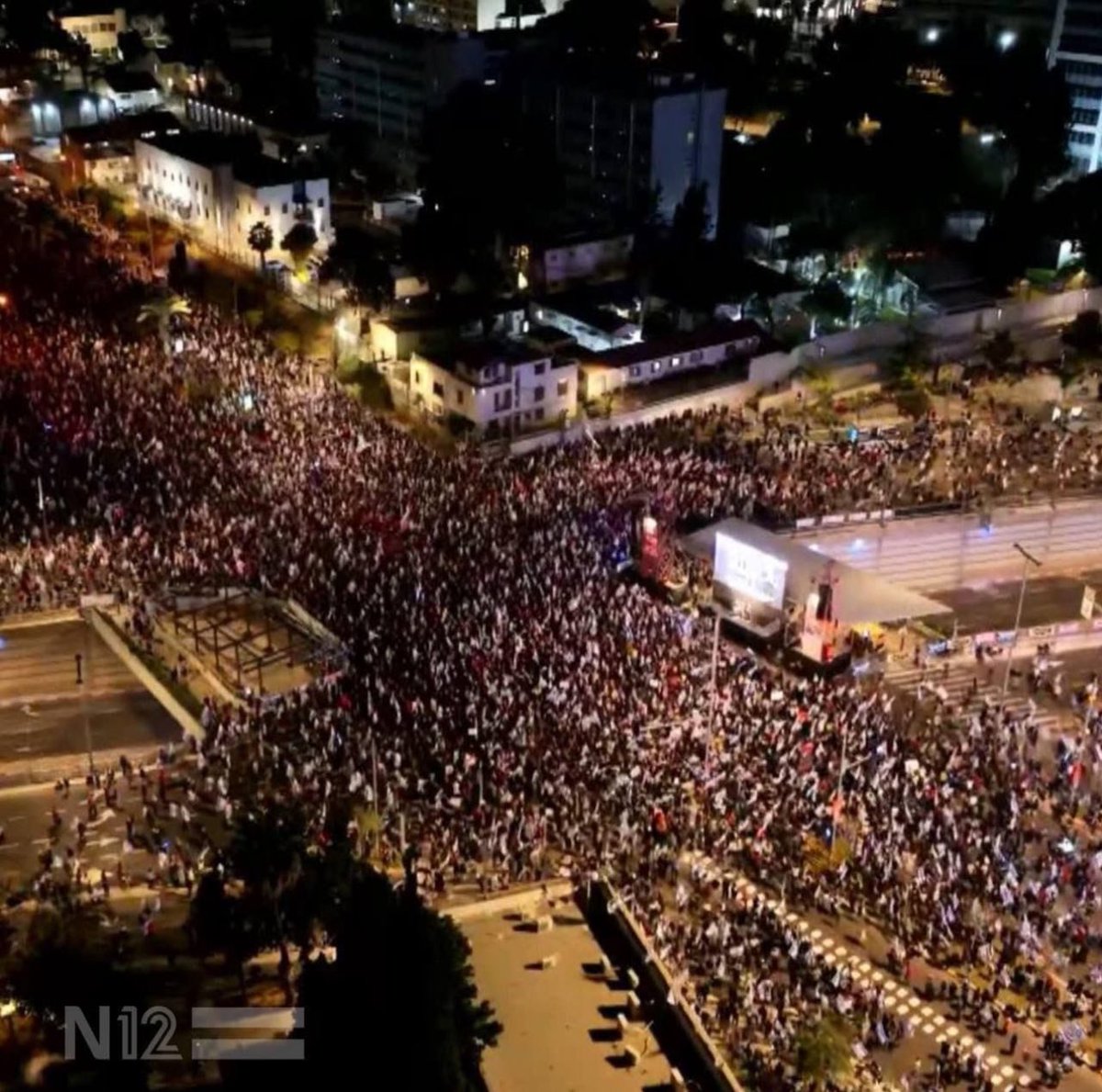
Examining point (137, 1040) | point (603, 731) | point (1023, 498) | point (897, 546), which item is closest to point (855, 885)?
point (603, 731)

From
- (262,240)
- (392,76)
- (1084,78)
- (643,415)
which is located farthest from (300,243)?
(1084,78)

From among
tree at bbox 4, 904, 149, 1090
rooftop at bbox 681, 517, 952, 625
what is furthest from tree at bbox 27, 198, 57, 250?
tree at bbox 4, 904, 149, 1090

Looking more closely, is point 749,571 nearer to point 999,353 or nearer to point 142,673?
point 142,673

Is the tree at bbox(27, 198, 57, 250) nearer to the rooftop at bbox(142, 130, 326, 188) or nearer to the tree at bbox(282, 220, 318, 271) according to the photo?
the rooftop at bbox(142, 130, 326, 188)

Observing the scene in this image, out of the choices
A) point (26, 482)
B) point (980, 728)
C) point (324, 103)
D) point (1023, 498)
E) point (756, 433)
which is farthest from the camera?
point (324, 103)

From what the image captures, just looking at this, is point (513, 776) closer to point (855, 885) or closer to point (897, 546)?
point (855, 885)

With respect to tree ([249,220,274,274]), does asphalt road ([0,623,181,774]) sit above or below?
below

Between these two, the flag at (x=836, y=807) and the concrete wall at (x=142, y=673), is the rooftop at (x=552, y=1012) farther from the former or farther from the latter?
the concrete wall at (x=142, y=673)
